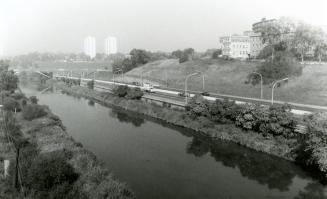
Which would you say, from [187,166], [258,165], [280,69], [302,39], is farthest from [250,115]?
[302,39]

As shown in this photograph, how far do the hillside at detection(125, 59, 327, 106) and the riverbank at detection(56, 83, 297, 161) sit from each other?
65.9 ft

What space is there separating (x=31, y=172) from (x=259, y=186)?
16.7 metres

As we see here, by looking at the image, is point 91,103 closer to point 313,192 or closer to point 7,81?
point 7,81

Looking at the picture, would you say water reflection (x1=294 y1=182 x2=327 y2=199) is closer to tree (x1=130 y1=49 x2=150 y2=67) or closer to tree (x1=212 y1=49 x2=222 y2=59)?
tree (x1=212 y1=49 x2=222 y2=59)

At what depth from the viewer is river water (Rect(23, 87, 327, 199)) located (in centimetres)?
2388

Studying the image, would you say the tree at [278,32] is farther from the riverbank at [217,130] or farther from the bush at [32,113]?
the bush at [32,113]

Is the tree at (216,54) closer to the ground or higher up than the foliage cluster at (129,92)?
higher up

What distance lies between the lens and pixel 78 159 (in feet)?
86.1

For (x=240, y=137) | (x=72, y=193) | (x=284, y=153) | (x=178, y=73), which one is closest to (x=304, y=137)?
(x=284, y=153)

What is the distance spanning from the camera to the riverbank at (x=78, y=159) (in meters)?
20.7

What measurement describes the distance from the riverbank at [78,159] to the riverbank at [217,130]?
15579 mm

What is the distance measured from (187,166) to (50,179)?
1295 centimetres

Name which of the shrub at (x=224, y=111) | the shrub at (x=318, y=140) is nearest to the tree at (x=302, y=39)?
the shrub at (x=224, y=111)

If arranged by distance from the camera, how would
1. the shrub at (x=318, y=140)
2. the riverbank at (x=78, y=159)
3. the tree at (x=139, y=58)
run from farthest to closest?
Answer: the tree at (x=139, y=58) → the shrub at (x=318, y=140) → the riverbank at (x=78, y=159)
